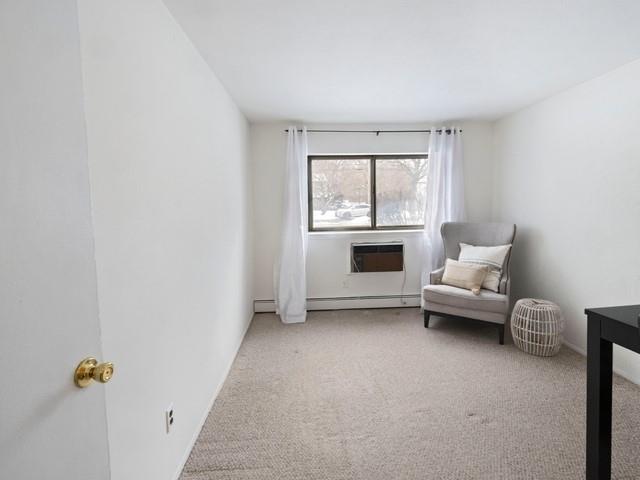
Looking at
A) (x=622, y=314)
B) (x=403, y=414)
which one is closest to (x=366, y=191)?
(x=403, y=414)

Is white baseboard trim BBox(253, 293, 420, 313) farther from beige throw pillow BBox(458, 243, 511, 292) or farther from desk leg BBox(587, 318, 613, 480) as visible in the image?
desk leg BBox(587, 318, 613, 480)

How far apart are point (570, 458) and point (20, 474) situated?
7.13ft

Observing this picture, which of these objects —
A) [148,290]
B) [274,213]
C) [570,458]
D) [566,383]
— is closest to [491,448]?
[570,458]

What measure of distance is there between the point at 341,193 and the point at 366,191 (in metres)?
0.32

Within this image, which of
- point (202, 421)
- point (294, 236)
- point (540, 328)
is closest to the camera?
point (202, 421)

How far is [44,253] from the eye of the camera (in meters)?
0.58

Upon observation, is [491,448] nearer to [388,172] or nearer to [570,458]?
[570,458]

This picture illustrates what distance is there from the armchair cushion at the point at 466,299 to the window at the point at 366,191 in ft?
3.53

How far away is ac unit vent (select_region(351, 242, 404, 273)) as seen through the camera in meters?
3.94

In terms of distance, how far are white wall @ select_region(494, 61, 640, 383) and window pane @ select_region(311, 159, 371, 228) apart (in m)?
1.63

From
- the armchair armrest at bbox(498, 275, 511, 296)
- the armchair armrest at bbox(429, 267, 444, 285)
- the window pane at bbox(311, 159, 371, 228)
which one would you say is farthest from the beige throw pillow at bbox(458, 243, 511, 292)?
the window pane at bbox(311, 159, 371, 228)

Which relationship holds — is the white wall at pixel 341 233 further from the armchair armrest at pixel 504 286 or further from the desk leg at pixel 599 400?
the desk leg at pixel 599 400

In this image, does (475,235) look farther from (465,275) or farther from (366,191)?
(366,191)

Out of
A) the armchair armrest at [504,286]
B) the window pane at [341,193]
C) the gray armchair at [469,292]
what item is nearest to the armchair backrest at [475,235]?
the gray armchair at [469,292]
